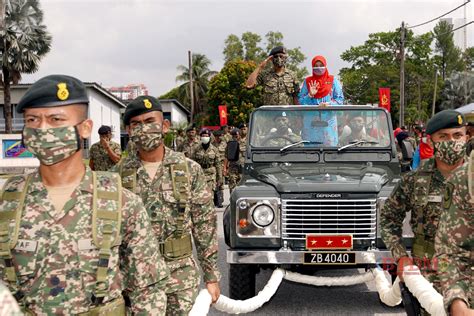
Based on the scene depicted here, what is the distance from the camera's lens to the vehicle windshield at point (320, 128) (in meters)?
7.21

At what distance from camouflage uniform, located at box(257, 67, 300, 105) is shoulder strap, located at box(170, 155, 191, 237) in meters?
4.31

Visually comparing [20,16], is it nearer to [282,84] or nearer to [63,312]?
[282,84]

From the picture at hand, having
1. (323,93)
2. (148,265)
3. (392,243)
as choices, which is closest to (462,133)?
(392,243)

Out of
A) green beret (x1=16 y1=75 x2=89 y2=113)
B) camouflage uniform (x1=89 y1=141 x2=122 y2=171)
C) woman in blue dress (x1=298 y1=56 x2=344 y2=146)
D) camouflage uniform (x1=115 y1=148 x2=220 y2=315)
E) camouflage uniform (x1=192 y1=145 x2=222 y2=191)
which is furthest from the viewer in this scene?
camouflage uniform (x1=192 y1=145 x2=222 y2=191)

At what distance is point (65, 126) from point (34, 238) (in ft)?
1.36

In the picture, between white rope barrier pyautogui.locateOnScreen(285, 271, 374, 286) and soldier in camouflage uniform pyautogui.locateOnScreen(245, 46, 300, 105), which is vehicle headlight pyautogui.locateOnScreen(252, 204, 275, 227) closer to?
white rope barrier pyautogui.locateOnScreen(285, 271, 374, 286)

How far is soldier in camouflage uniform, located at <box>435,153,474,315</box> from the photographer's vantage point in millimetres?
2805

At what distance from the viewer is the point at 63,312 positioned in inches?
98.2

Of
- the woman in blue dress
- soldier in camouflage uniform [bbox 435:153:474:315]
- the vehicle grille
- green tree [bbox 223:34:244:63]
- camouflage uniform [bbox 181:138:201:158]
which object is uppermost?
green tree [bbox 223:34:244:63]

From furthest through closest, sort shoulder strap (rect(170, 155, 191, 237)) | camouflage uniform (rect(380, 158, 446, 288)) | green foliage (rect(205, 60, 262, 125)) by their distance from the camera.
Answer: green foliage (rect(205, 60, 262, 125)) → camouflage uniform (rect(380, 158, 446, 288)) → shoulder strap (rect(170, 155, 191, 237))

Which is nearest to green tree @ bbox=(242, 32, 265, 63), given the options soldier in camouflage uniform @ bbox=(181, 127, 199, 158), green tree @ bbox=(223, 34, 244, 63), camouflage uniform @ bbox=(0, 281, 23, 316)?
green tree @ bbox=(223, 34, 244, 63)

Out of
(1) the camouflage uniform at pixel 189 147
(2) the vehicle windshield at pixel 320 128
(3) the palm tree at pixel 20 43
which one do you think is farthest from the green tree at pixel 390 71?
(2) the vehicle windshield at pixel 320 128

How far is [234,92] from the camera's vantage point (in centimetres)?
6078

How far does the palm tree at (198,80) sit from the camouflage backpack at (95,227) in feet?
246
